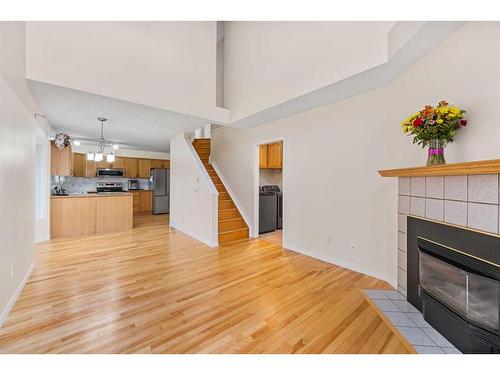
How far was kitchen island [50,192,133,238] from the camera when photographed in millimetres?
4613

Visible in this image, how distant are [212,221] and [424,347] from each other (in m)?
3.17

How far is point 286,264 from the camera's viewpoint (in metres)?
3.15

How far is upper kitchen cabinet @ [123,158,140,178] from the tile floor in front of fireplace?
781 centimetres

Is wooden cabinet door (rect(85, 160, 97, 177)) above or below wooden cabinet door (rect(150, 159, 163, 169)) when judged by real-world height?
below

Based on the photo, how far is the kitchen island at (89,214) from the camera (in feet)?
15.1

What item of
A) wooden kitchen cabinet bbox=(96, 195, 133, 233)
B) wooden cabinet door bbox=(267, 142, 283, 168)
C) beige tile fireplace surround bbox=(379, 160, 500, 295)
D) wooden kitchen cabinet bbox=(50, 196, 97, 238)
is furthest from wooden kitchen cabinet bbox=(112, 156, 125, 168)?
beige tile fireplace surround bbox=(379, 160, 500, 295)

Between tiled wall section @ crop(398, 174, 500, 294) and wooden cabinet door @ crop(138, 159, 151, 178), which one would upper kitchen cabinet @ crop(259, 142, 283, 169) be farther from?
wooden cabinet door @ crop(138, 159, 151, 178)

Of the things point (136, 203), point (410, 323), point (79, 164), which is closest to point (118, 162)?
point (79, 164)

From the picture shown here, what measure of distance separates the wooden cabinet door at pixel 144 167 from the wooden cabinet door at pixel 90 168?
132 centimetres

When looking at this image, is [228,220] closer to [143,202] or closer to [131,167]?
[143,202]

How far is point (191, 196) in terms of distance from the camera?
4.76 meters

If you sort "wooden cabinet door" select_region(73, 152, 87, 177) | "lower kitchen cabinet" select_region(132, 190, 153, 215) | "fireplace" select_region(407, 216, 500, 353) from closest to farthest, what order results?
"fireplace" select_region(407, 216, 500, 353)
"wooden cabinet door" select_region(73, 152, 87, 177)
"lower kitchen cabinet" select_region(132, 190, 153, 215)

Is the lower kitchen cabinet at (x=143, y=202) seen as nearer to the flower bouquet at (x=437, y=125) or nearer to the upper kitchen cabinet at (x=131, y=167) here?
the upper kitchen cabinet at (x=131, y=167)

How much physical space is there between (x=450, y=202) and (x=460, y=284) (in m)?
0.60
